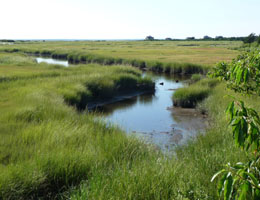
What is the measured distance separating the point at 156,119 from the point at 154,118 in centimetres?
24

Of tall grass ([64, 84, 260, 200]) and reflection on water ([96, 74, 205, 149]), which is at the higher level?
tall grass ([64, 84, 260, 200])

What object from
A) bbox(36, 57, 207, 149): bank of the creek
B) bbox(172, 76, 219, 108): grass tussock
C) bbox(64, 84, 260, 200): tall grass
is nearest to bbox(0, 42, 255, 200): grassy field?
bbox(64, 84, 260, 200): tall grass

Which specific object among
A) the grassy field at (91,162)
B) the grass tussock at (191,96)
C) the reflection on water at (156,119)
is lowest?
the reflection on water at (156,119)

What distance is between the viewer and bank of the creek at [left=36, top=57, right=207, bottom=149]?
11.1 m

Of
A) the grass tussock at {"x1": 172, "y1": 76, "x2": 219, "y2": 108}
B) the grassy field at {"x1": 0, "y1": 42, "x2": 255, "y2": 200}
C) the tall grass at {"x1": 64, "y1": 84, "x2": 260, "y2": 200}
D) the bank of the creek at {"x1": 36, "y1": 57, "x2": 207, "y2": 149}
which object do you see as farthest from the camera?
the grass tussock at {"x1": 172, "y1": 76, "x2": 219, "y2": 108}

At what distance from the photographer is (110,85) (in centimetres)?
1892

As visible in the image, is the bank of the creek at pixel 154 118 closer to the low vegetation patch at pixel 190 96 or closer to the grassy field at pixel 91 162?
the low vegetation patch at pixel 190 96

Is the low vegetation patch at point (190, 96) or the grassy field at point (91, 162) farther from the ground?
the grassy field at point (91, 162)

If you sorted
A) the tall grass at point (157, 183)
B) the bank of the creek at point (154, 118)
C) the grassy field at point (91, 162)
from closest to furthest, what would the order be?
the tall grass at point (157, 183), the grassy field at point (91, 162), the bank of the creek at point (154, 118)

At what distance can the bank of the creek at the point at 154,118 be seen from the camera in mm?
11059

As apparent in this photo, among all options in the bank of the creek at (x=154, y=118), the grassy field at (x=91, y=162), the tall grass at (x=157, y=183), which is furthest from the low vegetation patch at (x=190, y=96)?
the tall grass at (x=157, y=183)

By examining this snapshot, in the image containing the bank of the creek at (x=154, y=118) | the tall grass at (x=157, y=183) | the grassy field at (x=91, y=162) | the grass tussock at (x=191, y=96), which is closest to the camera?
the tall grass at (x=157, y=183)

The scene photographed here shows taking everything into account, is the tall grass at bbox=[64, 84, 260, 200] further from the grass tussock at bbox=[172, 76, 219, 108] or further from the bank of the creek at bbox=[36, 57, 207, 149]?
the grass tussock at bbox=[172, 76, 219, 108]

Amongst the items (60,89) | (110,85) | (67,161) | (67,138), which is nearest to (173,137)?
(67,138)
